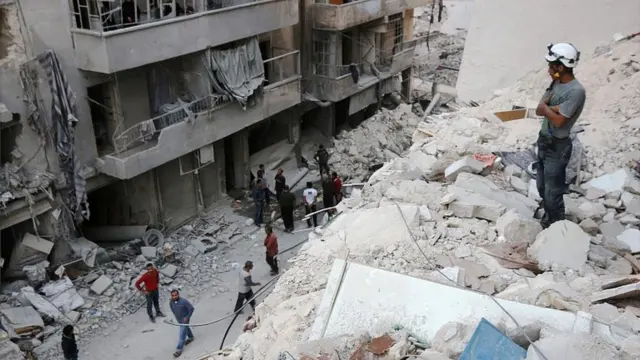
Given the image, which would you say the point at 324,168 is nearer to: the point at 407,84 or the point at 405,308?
the point at 407,84

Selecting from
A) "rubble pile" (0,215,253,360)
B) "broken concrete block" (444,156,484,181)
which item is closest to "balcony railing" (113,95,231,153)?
"rubble pile" (0,215,253,360)

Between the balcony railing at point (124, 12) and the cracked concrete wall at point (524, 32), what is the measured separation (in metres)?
6.89

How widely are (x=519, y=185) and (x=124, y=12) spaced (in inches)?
399

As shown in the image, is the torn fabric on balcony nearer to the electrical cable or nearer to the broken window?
the broken window

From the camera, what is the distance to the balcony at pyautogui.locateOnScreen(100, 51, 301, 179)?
13.1m

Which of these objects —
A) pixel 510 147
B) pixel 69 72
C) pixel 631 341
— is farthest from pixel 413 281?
pixel 69 72

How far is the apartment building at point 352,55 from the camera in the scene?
726 inches

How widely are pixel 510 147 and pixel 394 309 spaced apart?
3931 mm

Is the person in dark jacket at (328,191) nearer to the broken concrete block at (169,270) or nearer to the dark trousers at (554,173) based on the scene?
the broken concrete block at (169,270)

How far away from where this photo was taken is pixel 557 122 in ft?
17.0

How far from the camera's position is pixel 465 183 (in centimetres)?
627

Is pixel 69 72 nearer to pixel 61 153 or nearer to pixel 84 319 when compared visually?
pixel 61 153

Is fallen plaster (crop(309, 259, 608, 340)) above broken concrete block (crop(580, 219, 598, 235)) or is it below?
above

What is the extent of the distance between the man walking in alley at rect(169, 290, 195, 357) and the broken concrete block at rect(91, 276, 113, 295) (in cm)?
246
